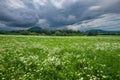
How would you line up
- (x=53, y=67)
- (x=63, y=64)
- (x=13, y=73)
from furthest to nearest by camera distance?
(x=63, y=64) → (x=53, y=67) → (x=13, y=73)

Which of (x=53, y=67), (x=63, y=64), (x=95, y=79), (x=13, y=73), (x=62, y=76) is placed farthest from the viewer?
(x=63, y=64)

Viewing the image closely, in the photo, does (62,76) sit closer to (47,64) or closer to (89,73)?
(89,73)

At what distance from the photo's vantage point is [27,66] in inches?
366

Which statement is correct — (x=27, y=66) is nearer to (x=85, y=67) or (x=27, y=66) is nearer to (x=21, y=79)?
(x=21, y=79)

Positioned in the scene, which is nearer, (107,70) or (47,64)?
(107,70)

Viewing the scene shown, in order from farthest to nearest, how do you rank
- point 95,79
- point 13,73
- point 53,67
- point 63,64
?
point 63,64 < point 53,67 < point 13,73 < point 95,79

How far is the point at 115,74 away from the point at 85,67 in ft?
4.76

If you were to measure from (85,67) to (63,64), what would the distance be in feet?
4.16

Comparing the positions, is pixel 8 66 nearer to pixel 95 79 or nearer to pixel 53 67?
Answer: pixel 53 67

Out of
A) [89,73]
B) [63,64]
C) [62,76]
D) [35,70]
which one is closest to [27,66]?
[35,70]

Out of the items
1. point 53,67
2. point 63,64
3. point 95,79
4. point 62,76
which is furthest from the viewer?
point 63,64

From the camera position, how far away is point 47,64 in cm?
925

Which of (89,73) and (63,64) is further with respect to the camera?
(63,64)

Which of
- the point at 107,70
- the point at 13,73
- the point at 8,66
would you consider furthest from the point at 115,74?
the point at 8,66
